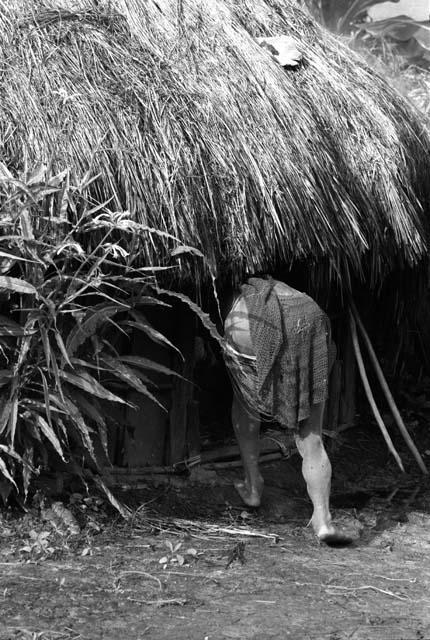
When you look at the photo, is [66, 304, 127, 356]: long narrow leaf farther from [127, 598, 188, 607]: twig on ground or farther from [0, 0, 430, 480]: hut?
[127, 598, 188, 607]: twig on ground

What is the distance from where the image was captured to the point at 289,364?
5113mm

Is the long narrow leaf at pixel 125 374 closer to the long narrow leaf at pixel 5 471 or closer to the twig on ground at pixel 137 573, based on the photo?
the long narrow leaf at pixel 5 471

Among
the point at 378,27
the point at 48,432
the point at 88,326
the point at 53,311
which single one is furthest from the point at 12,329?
the point at 378,27

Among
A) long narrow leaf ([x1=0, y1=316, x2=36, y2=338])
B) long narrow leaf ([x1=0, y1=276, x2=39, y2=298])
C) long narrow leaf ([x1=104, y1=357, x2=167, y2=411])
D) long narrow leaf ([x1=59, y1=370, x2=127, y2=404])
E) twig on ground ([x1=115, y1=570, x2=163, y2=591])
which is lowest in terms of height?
twig on ground ([x1=115, y1=570, x2=163, y2=591])

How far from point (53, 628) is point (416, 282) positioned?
4.14 meters

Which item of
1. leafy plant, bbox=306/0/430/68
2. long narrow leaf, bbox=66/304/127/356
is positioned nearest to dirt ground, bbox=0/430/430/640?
long narrow leaf, bbox=66/304/127/356

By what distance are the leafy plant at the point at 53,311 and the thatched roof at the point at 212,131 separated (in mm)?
205

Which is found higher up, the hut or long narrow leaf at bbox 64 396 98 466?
the hut

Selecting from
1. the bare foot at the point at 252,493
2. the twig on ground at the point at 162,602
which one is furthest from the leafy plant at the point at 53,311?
the bare foot at the point at 252,493

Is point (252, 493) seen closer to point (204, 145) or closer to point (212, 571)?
point (212, 571)

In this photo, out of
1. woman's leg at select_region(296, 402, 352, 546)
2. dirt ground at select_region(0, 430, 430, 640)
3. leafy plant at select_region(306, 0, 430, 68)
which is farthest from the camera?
leafy plant at select_region(306, 0, 430, 68)

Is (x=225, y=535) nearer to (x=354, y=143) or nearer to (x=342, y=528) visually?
(x=342, y=528)

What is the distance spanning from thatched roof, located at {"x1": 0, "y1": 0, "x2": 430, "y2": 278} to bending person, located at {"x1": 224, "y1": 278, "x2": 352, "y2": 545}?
0.99 feet

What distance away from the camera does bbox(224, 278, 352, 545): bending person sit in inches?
200
